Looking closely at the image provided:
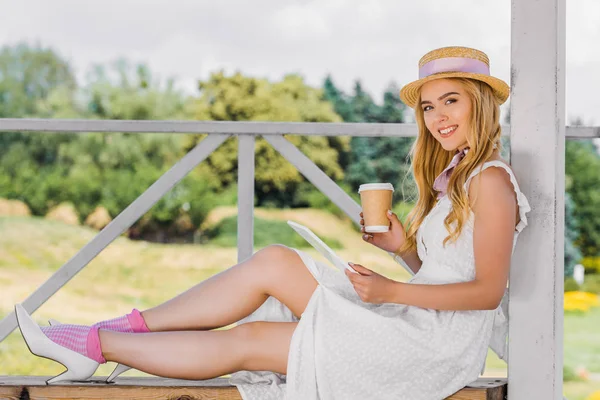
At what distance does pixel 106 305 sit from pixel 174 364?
10.6 metres

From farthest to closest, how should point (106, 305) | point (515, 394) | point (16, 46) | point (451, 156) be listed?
point (16, 46) → point (106, 305) → point (451, 156) → point (515, 394)

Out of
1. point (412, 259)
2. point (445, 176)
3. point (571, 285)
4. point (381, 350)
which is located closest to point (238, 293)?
point (381, 350)

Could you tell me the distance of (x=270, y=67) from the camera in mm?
13211

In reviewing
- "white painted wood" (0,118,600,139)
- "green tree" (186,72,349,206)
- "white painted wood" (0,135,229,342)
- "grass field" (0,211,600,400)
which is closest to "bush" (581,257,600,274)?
"grass field" (0,211,600,400)

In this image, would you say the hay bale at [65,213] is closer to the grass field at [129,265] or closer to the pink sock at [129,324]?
the grass field at [129,265]

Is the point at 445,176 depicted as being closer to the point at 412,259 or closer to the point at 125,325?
the point at 412,259

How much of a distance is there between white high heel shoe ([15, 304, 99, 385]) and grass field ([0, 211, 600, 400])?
10101mm

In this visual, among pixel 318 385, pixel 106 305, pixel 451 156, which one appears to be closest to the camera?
pixel 318 385

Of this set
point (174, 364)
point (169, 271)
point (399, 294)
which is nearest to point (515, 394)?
point (399, 294)

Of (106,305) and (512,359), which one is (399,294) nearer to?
(512,359)

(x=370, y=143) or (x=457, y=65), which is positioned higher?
(x=370, y=143)

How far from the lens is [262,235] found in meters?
12.2

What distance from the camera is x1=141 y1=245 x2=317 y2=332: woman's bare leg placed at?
1802 millimetres

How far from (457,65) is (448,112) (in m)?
0.12
